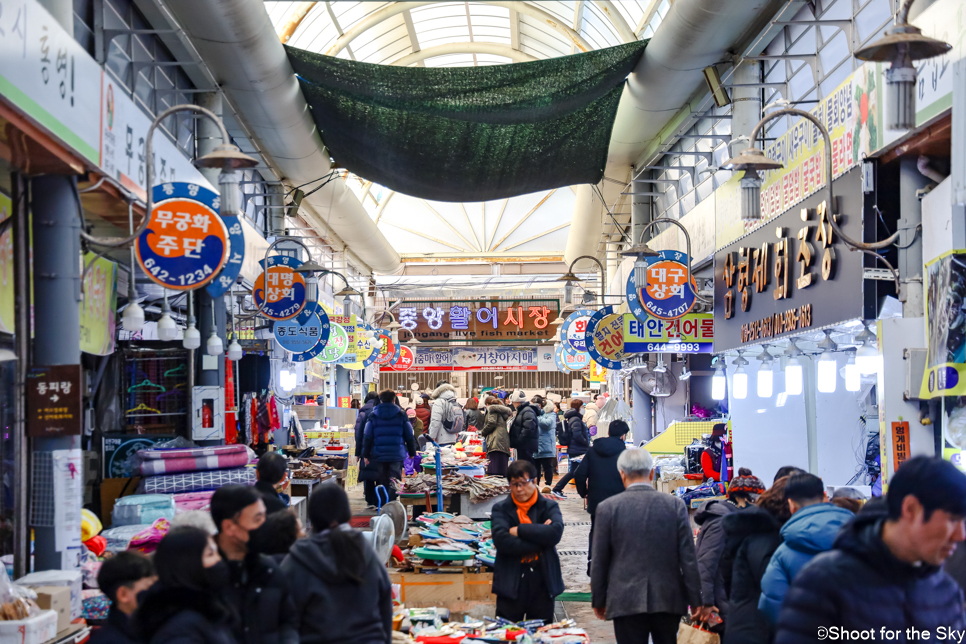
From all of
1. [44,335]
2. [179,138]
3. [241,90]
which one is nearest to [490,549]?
[44,335]

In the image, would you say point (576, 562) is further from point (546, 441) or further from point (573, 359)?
point (573, 359)

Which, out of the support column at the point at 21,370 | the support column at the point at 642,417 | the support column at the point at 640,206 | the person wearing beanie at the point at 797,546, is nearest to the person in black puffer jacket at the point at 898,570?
the person wearing beanie at the point at 797,546

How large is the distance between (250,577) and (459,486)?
10.0 m

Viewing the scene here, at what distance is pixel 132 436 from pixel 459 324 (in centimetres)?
2299

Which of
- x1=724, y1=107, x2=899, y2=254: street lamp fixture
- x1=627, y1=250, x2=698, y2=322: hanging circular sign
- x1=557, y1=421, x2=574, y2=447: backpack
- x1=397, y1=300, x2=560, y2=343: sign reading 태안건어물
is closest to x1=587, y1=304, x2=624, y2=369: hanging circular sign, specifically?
x1=557, y1=421, x2=574, y2=447: backpack

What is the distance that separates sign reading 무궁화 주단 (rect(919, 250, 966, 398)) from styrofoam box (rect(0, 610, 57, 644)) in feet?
19.4

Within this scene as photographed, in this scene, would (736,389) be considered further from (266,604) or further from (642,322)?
(266,604)

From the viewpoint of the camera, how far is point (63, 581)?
6508 mm

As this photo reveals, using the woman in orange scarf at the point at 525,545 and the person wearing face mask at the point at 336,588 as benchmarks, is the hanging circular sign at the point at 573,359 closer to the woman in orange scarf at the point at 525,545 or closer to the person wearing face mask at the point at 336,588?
the woman in orange scarf at the point at 525,545

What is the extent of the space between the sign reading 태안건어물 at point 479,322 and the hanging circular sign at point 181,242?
25.5 m

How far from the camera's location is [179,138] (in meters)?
13.6

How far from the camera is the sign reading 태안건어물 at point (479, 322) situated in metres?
34.2

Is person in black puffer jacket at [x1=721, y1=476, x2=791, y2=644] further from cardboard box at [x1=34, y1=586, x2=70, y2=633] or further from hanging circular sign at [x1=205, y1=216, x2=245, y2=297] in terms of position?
hanging circular sign at [x1=205, y1=216, x2=245, y2=297]

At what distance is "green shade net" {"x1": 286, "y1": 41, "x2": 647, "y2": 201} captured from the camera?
11.7 meters
